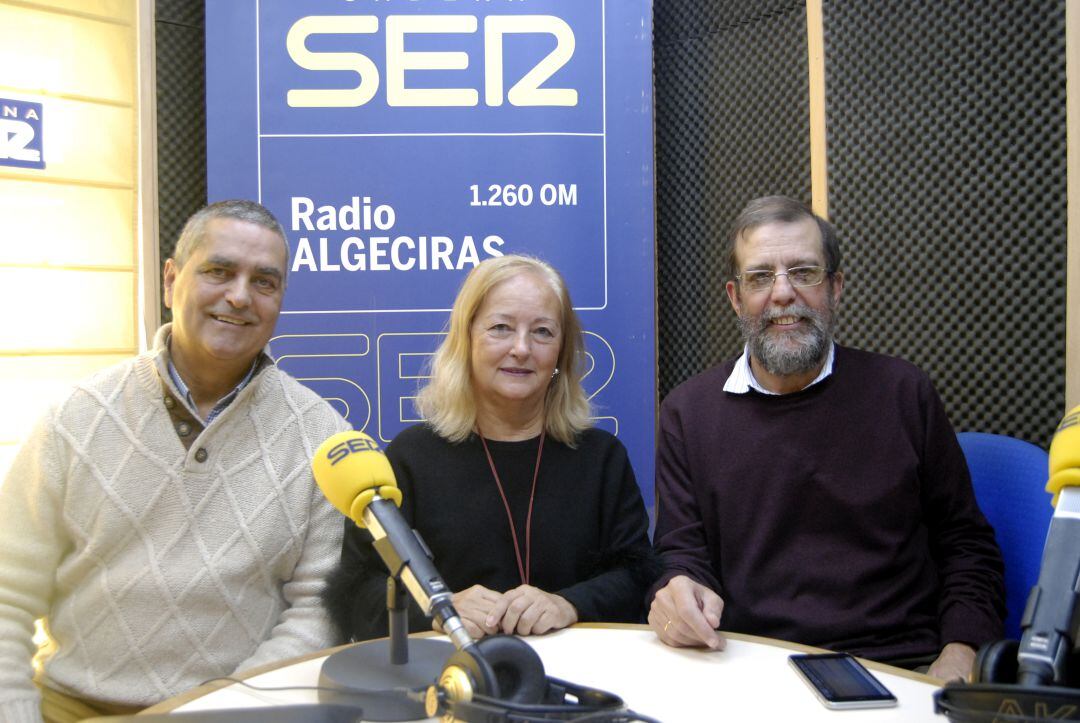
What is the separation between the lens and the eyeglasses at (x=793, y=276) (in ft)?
6.71

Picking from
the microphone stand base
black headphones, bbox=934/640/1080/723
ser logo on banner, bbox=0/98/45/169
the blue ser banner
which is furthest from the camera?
ser logo on banner, bbox=0/98/45/169

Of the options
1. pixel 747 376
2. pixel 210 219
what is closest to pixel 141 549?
pixel 210 219

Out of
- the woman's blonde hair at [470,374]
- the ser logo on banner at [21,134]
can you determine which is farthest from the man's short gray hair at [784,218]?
the ser logo on banner at [21,134]

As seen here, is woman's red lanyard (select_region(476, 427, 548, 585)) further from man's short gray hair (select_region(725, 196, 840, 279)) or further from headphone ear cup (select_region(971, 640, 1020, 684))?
headphone ear cup (select_region(971, 640, 1020, 684))

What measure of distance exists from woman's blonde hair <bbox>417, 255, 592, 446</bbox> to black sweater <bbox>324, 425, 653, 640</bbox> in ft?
0.15

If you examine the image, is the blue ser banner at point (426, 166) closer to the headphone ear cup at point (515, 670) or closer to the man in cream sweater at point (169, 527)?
the man in cream sweater at point (169, 527)

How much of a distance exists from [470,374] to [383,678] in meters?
0.95

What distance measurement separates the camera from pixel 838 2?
2682mm

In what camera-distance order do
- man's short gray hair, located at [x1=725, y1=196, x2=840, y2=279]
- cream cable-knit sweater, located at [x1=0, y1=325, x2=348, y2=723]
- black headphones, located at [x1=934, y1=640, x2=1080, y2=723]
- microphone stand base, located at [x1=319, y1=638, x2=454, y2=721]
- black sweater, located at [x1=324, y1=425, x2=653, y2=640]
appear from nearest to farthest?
black headphones, located at [x1=934, y1=640, x2=1080, y2=723] → microphone stand base, located at [x1=319, y1=638, x2=454, y2=721] → cream cable-knit sweater, located at [x1=0, y1=325, x2=348, y2=723] → black sweater, located at [x1=324, y1=425, x2=653, y2=640] → man's short gray hair, located at [x1=725, y1=196, x2=840, y2=279]

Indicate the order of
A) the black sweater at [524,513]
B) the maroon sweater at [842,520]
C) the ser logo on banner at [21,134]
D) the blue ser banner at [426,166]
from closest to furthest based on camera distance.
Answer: the maroon sweater at [842,520], the black sweater at [524,513], the blue ser banner at [426,166], the ser logo on banner at [21,134]

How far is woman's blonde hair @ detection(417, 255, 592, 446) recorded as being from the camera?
207 cm

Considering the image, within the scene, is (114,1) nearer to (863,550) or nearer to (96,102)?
(96,102)

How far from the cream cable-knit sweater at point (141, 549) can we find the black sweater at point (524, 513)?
217 mm

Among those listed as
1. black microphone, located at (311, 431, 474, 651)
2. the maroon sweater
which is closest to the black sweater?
the maroon sweater
